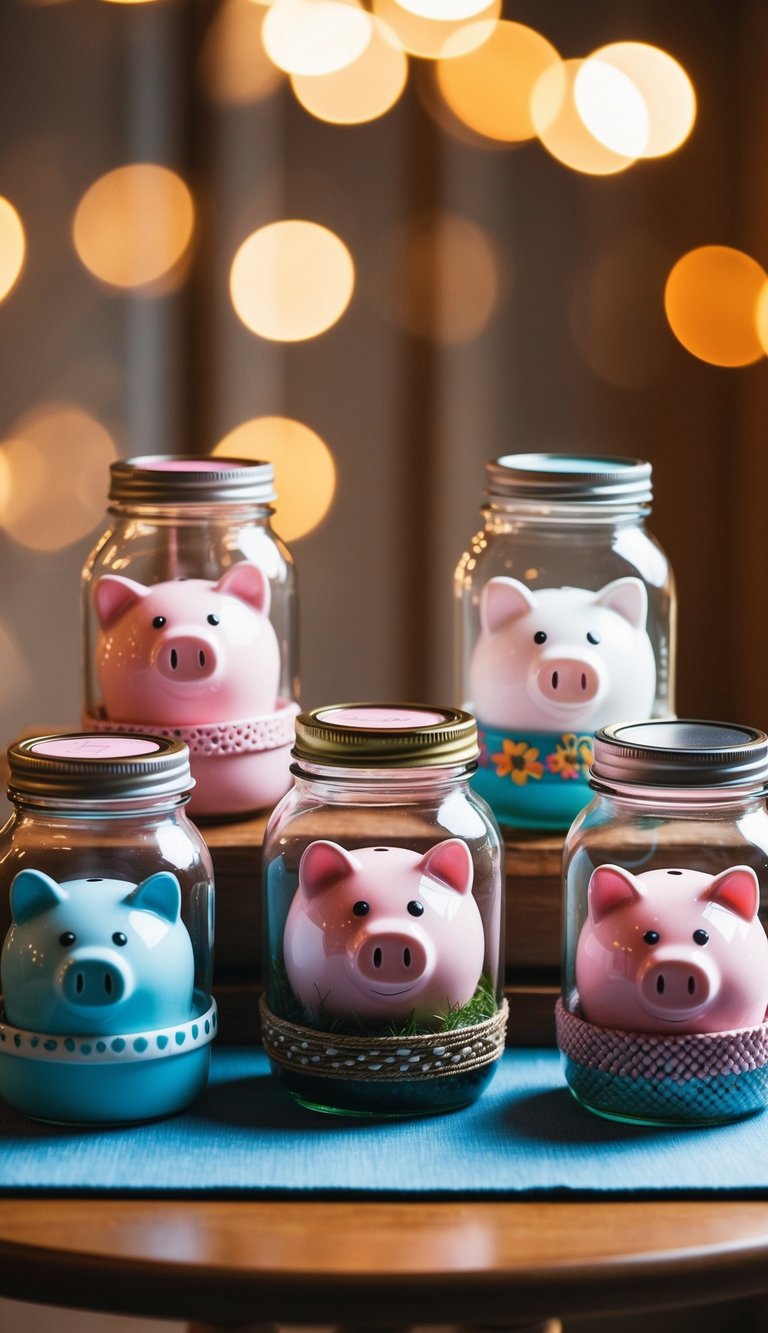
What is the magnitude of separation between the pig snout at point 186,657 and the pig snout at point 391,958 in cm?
21

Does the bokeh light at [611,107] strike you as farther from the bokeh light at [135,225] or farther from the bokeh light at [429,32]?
the bokeh light at [135,225]

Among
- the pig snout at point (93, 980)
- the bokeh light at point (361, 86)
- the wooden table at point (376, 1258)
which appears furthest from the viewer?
the bokeh light at point (361, 86)

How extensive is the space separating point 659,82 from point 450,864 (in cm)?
76

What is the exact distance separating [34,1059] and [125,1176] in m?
0.07

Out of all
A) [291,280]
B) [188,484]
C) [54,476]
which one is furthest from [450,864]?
[291,280]

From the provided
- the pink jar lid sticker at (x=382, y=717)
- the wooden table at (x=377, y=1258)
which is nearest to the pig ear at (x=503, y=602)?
the pink jar lid sticker at (x=382, y=717)

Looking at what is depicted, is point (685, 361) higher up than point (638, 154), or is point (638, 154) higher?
point (638, 154)

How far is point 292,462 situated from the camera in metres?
1.33

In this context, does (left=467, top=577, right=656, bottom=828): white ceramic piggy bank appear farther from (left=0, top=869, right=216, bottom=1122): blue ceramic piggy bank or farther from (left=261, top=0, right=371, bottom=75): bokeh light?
(left=261, top=0, right=371, bottom=75): bokeh light

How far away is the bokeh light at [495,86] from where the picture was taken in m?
1.25

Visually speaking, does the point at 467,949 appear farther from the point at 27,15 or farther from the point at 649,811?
the point at 27,15

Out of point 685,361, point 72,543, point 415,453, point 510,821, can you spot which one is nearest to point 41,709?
point 72,543

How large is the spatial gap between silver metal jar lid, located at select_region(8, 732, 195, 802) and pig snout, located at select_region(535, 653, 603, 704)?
0.22m

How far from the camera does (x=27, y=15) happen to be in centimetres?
115
